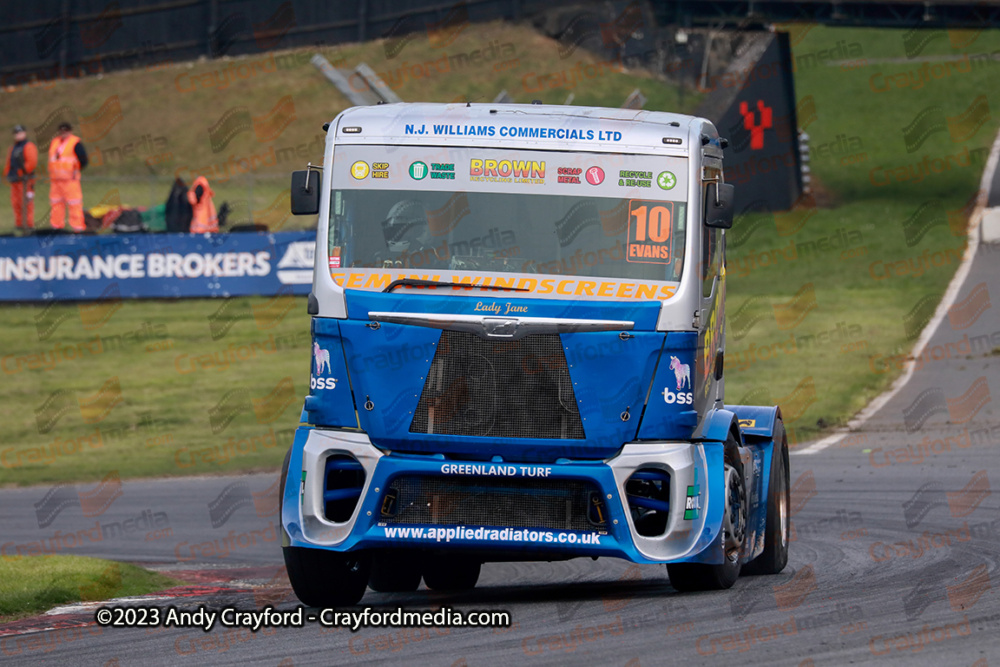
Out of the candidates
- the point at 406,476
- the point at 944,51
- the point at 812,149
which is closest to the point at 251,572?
the point at 406,476

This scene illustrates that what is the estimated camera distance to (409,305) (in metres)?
8.11

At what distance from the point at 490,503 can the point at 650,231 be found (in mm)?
1776

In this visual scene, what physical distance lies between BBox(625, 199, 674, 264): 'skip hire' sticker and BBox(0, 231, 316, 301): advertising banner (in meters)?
17.5

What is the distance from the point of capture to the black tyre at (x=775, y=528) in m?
10.0

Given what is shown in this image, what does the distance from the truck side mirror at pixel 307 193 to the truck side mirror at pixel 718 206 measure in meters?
2.27

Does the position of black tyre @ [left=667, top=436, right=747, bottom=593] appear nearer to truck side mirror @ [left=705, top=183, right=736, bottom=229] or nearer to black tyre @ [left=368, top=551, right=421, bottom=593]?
truck side mirror @ [left=705, top=183, right=736, bottom=229]

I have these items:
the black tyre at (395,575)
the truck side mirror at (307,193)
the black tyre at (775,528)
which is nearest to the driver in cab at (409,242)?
the truck side mirror at (307,193)

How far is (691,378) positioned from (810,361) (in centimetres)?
1568

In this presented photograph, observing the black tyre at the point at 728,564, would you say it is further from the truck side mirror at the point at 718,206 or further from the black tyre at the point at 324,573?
the black tyre at the point at 324,573

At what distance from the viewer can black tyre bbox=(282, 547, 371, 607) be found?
845 centimetres

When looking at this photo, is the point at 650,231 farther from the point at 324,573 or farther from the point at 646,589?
the point at 324,573

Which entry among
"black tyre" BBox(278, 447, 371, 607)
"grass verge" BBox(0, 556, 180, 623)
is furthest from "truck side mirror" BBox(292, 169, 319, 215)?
"grass verge" BBox(0, 556, 180, 623)

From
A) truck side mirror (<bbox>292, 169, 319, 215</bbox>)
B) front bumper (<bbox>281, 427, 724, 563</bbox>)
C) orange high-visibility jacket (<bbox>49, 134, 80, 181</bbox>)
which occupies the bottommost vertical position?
orange high-visibility jacket (<bbox>49, 134, 80, 181</bbox>)

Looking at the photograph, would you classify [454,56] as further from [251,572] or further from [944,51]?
[251,572]
